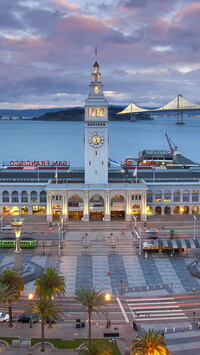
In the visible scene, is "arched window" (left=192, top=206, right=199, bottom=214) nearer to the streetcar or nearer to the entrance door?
the entrance door

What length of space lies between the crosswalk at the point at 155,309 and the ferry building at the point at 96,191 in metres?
41.5

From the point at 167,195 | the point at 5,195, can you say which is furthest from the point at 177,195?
the point at 5,195

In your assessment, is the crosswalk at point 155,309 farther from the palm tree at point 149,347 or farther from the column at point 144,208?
the column at point 144,208

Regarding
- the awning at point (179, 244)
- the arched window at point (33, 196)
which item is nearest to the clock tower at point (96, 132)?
the arched window at point (33, 196)

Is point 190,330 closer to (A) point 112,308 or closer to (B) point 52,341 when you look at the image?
(A) point 112,308

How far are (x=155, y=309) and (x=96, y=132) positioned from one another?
5365cm

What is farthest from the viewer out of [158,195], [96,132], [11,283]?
[158,195]

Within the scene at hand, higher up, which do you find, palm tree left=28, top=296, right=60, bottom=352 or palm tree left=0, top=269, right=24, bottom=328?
palm tree left=0, top=269, right=24, bottom=328

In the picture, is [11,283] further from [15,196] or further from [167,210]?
[167,210]

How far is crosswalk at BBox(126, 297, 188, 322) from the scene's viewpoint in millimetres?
55513

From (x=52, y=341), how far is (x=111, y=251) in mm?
33779

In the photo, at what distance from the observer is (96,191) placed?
332 feet

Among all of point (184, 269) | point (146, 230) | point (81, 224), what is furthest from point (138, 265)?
point (81, 224)

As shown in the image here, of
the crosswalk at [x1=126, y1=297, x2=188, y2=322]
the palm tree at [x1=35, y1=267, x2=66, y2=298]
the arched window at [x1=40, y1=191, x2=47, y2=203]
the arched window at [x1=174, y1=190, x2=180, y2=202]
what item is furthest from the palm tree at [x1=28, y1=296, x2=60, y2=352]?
the arched window at [x1=174, y1=190, x2=180, y2=202]
